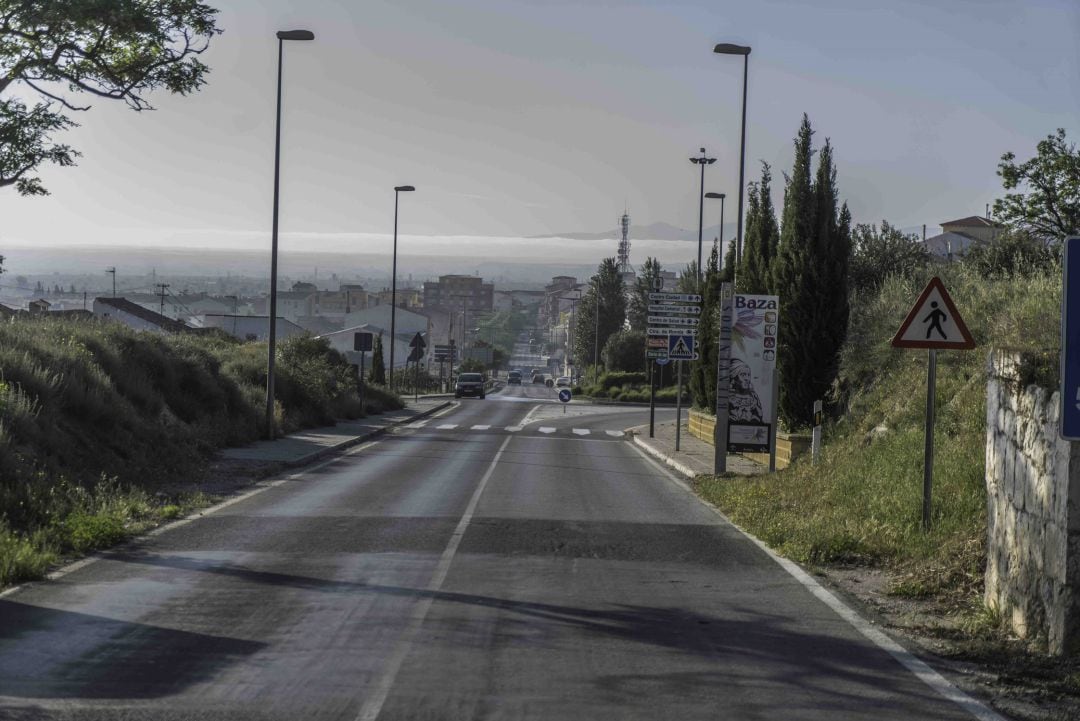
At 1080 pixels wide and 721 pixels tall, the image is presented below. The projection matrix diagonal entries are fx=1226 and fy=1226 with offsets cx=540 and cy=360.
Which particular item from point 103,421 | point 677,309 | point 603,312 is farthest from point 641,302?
point 103,421

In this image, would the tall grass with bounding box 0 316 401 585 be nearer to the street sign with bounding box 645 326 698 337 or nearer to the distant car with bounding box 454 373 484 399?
the street sign with bounding box 645 326 698 337

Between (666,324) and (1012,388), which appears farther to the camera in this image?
(666,324)

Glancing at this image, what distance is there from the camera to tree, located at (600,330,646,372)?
297ft

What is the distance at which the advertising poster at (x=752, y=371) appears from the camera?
2278 centimetres

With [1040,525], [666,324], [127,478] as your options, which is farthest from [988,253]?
[1040,525]

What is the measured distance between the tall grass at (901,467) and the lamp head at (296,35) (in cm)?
1309

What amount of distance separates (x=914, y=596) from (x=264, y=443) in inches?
796

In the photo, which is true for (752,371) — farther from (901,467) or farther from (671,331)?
(671,331)

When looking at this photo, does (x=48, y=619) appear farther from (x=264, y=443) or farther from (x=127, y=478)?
(x=264, y=443)

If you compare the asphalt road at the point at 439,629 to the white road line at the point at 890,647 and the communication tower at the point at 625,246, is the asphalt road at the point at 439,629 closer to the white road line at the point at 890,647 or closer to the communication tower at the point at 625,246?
the white road line at the point at 890,647

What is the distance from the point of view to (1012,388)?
9.38 m

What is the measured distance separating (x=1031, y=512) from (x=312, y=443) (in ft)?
73.5

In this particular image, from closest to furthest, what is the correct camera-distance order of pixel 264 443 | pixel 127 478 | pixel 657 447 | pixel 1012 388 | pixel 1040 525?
pixel 1040 525
pixel 1012 388
pixel 127 478
pixel 264 443
pixel 657 447

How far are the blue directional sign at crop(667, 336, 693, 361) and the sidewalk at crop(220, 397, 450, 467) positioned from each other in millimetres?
8482
